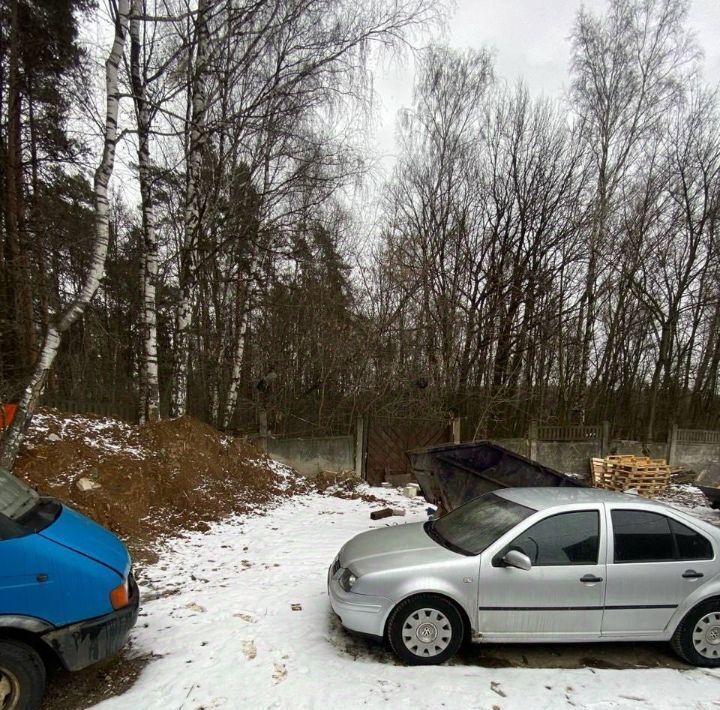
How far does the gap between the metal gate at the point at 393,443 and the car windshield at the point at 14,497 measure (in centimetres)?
971

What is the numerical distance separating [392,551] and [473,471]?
139 inches

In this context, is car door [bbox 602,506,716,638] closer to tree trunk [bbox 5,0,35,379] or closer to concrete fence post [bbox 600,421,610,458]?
tree trunk [bbox 5,0,35,379]

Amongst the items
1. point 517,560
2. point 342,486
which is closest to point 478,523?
point 517,560

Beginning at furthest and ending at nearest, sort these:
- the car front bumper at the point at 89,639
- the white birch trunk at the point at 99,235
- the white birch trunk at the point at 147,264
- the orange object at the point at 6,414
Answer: the white birch trunk at the point at 147,264 → the orange object at the point at 6,414 → the white birch trunk at the point at 99,235 → the car front bumper at the point at 89,639

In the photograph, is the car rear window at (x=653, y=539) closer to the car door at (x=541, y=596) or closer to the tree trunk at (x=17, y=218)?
the car door at (x=541, y=596)

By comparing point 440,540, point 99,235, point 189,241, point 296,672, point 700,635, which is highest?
point 189,241

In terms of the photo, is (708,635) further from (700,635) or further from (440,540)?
(440,540)

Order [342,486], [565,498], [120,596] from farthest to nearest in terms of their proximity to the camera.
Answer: [342,486], [565,498], [120,596]

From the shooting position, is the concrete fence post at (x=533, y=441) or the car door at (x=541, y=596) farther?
the concrete fence post at (x=533, y=441)

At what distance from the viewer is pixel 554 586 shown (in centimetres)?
378

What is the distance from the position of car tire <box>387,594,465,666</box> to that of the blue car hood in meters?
2.15

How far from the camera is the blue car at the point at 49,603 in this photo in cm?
286

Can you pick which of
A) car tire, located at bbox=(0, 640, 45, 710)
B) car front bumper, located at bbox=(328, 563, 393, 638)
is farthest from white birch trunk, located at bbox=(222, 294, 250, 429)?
car tire, located at bbox=(0, 640, 45, 710)

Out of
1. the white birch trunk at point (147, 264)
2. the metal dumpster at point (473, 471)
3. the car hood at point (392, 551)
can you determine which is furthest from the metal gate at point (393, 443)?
the car hood at point (392, 551)
